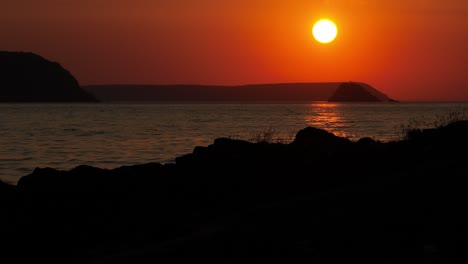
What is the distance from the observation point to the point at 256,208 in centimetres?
1031

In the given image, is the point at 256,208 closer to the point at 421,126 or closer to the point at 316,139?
the point at 316,139

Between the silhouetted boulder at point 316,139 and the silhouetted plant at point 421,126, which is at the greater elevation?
the silhouetted boulder at point 316,139

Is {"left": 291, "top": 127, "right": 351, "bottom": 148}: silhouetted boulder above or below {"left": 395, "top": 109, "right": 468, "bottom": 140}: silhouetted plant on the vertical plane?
above

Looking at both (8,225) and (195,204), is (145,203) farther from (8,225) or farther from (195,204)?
(8,225)

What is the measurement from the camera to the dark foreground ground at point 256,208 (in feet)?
25.9

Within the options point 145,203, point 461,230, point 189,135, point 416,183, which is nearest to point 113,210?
point 145,203

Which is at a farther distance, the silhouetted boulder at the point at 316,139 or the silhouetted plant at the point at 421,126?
the silhouetted plant at the point at 421,126

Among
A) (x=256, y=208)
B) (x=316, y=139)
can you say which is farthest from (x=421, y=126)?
(x=256, y=208)

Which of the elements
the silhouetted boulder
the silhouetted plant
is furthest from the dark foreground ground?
the silhouetted plant

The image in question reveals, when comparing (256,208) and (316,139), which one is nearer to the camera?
(256,208)

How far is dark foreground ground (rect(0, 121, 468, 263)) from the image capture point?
7.88m

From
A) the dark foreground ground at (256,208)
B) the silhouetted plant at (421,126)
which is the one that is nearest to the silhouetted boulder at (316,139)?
the dark foreground ground at (256,208)

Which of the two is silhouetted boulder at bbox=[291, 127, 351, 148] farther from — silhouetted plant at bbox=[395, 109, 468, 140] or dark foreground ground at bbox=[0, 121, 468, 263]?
silhouetted plant at bbox=[395, 109, 468, 140]

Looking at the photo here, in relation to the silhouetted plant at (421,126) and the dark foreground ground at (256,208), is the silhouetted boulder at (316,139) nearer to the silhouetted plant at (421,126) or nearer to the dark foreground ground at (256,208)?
the dark foreground ground at (256,208)
